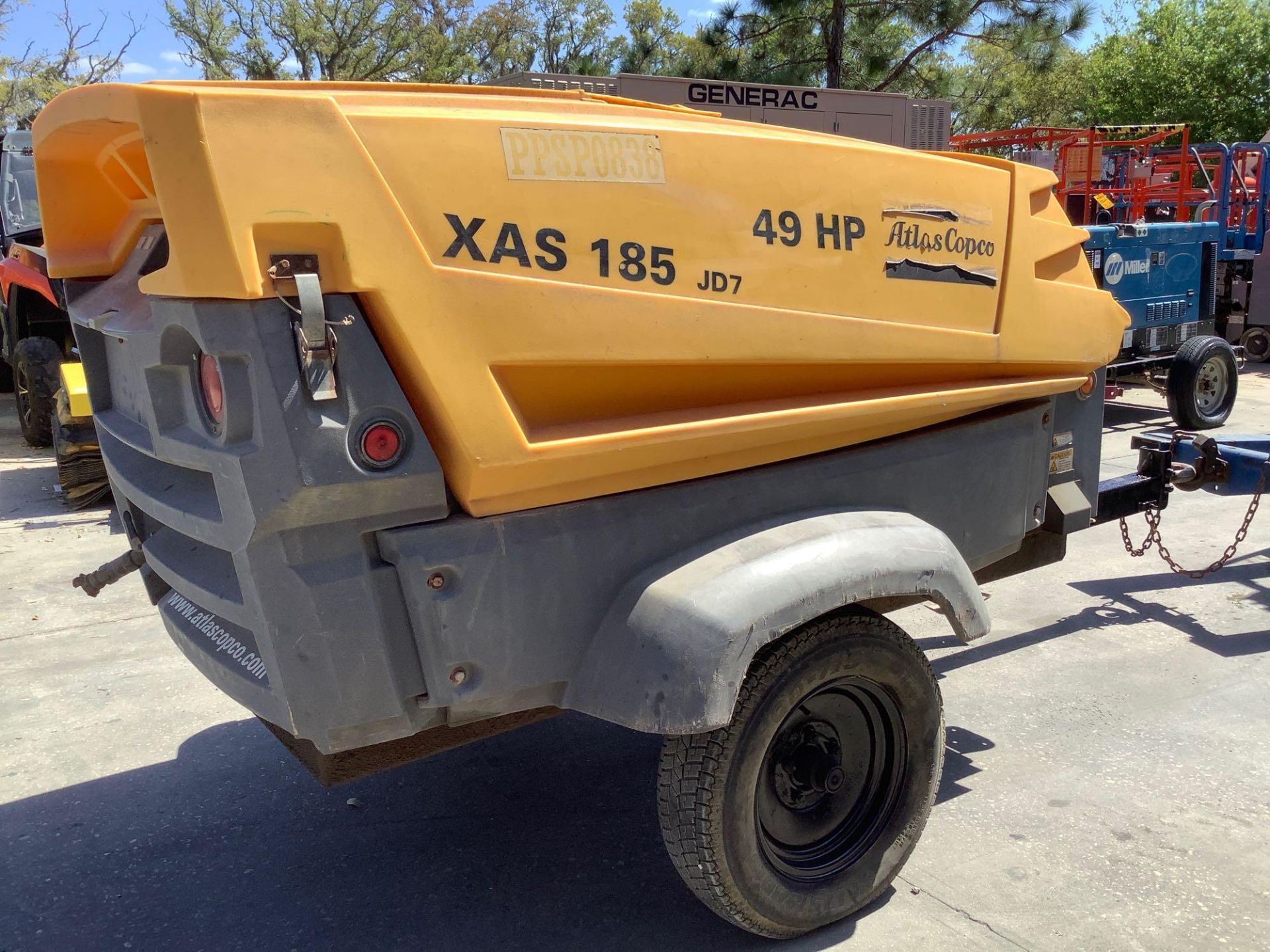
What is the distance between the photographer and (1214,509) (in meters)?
7.43

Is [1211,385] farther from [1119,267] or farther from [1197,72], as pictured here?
[1197,72]

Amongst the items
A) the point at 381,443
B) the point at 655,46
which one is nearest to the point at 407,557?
the point at 381,443

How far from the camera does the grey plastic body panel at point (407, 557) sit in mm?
2131

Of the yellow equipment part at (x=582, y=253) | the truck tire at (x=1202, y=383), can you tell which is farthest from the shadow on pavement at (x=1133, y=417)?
the yellow equipment part at (x=582, y=253)

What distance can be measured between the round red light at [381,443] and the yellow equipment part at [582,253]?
0.28 feet

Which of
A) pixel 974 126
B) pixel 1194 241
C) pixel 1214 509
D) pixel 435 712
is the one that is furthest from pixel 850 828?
pixel 974 126

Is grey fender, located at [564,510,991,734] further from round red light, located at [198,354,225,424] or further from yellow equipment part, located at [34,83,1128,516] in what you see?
round red light, located at [198,354,225,424]

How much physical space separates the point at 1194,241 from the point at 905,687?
9005mm

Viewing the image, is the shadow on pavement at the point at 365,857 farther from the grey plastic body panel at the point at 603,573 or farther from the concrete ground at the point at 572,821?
the grey plastic body panel at the point at 603,573

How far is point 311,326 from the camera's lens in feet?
6.68

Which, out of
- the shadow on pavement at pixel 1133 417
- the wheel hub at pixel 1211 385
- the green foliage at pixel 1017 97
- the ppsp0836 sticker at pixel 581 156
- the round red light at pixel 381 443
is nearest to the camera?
the round red light at pixel 381 443

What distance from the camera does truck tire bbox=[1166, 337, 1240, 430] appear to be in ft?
32.4

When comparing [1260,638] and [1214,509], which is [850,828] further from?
[1214,509]

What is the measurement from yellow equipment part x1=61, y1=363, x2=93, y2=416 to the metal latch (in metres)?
5.64
